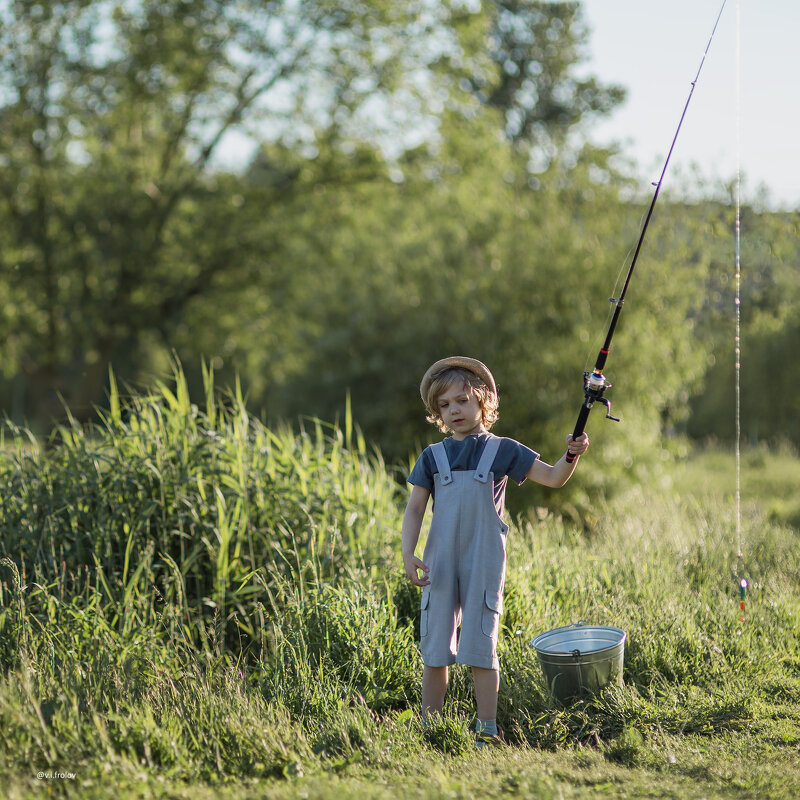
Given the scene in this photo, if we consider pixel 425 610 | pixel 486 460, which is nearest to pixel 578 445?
pixel 486 460

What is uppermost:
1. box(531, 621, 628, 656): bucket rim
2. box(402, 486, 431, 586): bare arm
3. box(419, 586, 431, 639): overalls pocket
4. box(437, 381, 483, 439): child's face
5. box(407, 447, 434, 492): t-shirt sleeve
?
box(437, 381, 483, 439): child's face

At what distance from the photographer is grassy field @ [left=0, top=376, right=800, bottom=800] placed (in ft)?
10.9

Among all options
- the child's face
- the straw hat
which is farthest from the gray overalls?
the straw hat

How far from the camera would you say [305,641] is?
172 inches

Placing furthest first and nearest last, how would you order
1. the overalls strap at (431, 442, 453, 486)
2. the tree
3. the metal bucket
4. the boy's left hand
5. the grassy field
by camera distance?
the tree, the metal bucket, the overalls strap at (431, 442, 453, 486), the boy's left hand, the grassy field

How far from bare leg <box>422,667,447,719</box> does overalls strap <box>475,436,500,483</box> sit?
0.84 m

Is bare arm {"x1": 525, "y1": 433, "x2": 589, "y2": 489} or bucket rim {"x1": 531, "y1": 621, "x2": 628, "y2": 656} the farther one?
bucket rim {"x1": 531, "y1": 621, "x2": 628, "y2": 656}

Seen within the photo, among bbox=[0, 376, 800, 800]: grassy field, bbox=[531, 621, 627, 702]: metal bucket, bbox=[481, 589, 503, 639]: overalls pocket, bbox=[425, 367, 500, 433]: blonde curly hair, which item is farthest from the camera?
bbox=[531, 621, 627, 702]: metal bucket

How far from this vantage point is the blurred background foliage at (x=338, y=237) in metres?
11.6

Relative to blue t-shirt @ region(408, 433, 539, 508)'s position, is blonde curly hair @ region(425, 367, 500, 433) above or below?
above

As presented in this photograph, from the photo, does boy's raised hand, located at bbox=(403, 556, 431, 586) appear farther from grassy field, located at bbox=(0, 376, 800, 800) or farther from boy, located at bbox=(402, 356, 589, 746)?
grassy field, located at bbox=(0, 376, 800, 800)

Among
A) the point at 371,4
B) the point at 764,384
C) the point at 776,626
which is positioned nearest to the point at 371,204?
the point at 371,4

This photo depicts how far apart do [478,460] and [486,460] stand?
2.2 inches

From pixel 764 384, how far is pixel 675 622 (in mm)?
17327
